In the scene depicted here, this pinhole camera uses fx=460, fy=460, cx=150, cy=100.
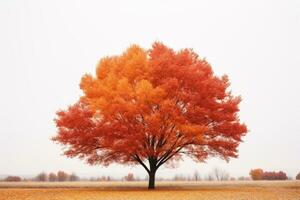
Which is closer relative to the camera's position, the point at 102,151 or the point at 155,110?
the point at 155,110

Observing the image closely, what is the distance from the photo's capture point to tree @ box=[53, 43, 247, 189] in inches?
1581

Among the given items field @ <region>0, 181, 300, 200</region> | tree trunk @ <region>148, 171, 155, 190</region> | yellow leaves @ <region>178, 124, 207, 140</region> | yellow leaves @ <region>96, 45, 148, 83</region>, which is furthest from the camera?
tree trunk @ <region>148, 171, 155, 190</region>

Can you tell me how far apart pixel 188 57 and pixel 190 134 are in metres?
7.74

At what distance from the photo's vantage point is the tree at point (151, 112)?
132 ft

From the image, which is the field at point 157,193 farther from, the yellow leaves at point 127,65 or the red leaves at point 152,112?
the yellow leaves at point 127,65

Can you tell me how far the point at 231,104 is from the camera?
4294 centimetres

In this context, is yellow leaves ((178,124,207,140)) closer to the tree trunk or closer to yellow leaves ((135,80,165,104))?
yellow leaves ((135,80,165,104))

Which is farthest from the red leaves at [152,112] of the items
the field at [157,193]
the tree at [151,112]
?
the field at [157,193]

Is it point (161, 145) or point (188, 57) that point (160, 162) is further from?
point (188, 57)

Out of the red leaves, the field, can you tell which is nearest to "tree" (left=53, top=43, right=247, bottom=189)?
the red leaves

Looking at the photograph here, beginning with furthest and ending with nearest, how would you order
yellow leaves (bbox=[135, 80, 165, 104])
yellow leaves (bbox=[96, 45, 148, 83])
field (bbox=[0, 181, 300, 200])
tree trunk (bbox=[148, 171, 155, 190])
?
tree trunk (bbox=[148, 171, 155, 190]) → yellow leaves (bbox=[96, 45, 148, 83]) → yellow leaves (bbox=[135, 80, 165, 104]) → field (bbox=[0, 181, 300, 200])

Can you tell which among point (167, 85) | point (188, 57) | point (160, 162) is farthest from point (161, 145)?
point (188, 57)

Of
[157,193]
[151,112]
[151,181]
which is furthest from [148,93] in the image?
[157,193]

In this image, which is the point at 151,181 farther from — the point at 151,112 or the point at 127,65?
the point at 127,65
